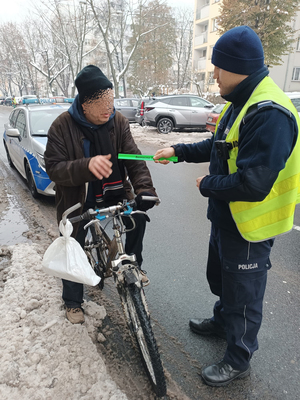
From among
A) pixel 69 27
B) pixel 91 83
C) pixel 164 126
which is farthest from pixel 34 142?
pixel 69 27

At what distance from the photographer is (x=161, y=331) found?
8.38ft

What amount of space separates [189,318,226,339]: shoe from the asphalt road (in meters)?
0.05

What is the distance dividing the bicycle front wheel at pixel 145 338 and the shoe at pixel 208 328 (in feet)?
2.20

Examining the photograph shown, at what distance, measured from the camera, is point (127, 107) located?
18094mm

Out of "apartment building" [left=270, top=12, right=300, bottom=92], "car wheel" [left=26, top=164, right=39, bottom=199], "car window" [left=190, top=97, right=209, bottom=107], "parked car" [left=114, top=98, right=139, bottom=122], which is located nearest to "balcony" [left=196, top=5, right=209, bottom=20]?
"apartment building" [left=270, top=12, right=300, bottom=92]

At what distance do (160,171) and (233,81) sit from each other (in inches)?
249

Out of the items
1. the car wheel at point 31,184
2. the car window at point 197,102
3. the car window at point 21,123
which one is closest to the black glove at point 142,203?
the car wheel at point 31,184

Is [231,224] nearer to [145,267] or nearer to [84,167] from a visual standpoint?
[84,167]

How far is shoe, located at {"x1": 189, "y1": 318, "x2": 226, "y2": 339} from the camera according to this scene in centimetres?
247

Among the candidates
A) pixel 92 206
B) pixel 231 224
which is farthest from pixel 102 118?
pixel 231 224

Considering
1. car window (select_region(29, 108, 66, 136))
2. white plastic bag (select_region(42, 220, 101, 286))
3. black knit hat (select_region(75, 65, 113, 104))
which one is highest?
black knit hat (select_region(75, 65, 113, 104))

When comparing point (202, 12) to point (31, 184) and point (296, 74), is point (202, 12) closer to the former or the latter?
point (296, 74)

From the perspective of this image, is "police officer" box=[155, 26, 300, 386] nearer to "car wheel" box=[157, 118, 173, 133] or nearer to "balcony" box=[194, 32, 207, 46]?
"car wheel" box=[157, 118, 173, 133]

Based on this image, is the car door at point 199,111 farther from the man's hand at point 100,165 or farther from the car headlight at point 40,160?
the man's hand at point 100,165
